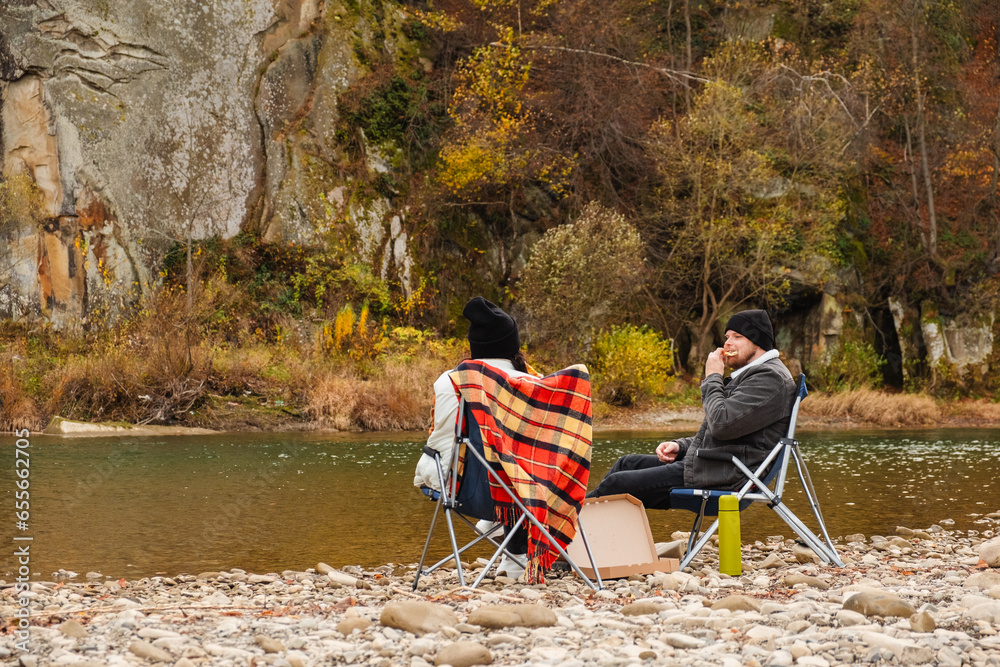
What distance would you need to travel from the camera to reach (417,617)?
140 inches

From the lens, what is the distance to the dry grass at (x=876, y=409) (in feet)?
65.6

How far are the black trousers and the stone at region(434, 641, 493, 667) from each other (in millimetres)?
2139

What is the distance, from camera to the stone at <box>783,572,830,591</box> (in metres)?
4.53

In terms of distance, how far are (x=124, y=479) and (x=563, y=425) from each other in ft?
22.4

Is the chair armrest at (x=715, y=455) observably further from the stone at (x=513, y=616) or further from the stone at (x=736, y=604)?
the stone at (x=513, y=616)

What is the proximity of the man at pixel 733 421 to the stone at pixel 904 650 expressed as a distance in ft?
6.59

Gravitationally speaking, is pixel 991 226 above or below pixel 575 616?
above

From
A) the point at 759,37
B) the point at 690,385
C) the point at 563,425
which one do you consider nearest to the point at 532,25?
the point at 759,37

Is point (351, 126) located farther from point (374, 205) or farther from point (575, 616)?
point (575, 616)

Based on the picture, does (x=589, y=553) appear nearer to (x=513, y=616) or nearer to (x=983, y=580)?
(x=513, y=616)

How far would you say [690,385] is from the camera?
910 inches

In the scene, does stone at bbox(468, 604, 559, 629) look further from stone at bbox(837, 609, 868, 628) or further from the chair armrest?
the chair armrest

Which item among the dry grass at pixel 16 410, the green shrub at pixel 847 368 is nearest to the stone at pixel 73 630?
the dry grass at pixel 16 410

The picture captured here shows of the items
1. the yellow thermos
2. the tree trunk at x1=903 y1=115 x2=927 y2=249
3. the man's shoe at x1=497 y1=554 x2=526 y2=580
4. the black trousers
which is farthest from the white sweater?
the tree trunk at x1=903 y1=115 x2=927 y2=249
